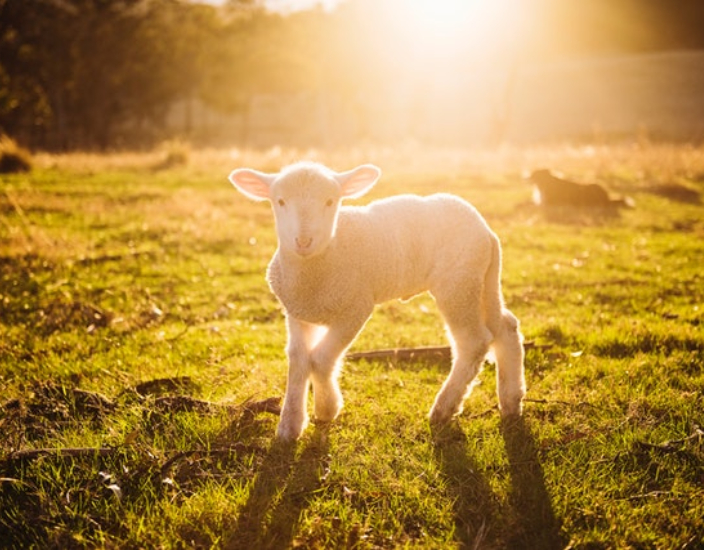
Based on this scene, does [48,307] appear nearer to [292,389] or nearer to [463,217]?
[292,389]

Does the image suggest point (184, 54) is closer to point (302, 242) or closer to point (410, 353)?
point (410, 353)

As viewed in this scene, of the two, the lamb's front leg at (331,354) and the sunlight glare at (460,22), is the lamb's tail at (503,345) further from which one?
the sunlight glare at (460,22)

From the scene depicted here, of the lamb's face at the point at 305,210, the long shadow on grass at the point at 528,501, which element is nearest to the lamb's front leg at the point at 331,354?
the lamb's face at the point at 305,210

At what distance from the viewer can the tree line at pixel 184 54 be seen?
1543 inches

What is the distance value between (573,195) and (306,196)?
40.4ft

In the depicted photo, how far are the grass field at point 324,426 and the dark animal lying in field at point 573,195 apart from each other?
5016 millimetres

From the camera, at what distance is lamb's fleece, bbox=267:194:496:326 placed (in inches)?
163

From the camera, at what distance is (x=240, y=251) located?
34.7 ft

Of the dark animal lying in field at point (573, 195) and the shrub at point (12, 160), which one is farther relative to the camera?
the shrub at point (12, 160)

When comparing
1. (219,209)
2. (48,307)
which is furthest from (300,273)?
(219,209)

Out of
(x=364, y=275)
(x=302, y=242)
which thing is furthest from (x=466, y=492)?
(x=302, y=242)

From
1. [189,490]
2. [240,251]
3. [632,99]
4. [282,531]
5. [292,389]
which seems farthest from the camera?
[632,99]

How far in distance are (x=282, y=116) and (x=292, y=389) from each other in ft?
226

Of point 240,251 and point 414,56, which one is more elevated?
point 414,56
